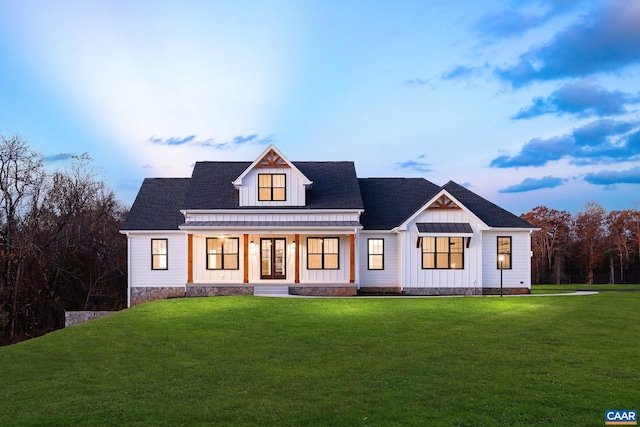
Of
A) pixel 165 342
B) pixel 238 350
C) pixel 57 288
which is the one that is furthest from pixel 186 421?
pixel 57 288

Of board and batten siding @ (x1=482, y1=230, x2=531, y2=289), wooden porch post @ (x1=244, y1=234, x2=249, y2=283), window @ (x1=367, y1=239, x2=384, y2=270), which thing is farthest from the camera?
window @ (x1=367, y1=239, x2=384, y2=270)

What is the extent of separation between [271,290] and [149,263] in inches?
272

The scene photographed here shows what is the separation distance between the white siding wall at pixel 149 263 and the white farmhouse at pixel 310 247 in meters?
0.05

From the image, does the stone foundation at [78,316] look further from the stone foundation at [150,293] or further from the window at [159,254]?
the window at [159,254]

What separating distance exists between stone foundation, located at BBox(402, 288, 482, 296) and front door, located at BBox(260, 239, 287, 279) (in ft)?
21.7

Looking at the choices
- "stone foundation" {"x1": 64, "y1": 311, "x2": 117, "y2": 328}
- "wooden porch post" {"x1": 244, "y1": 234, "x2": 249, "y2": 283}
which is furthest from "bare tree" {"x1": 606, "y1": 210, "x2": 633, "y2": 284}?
"stone foundation" {"x1": 64, "y1": 311, "x2": 117, "y2": 328}

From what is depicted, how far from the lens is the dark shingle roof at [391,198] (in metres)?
25.6

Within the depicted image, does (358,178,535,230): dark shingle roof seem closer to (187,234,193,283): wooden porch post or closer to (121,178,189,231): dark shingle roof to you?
(187,234,193,283): wooden porch post

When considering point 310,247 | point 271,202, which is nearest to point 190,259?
point 271,202

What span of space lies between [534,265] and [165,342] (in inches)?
2056

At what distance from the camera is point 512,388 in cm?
800

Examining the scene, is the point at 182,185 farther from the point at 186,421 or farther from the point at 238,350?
the point at 186,421

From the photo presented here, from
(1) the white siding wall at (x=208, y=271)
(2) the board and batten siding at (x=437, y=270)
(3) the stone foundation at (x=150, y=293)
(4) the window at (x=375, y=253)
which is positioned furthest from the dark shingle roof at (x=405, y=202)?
(3) the stone foundation at (x=150, y=293)

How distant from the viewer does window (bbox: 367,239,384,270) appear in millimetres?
25078
